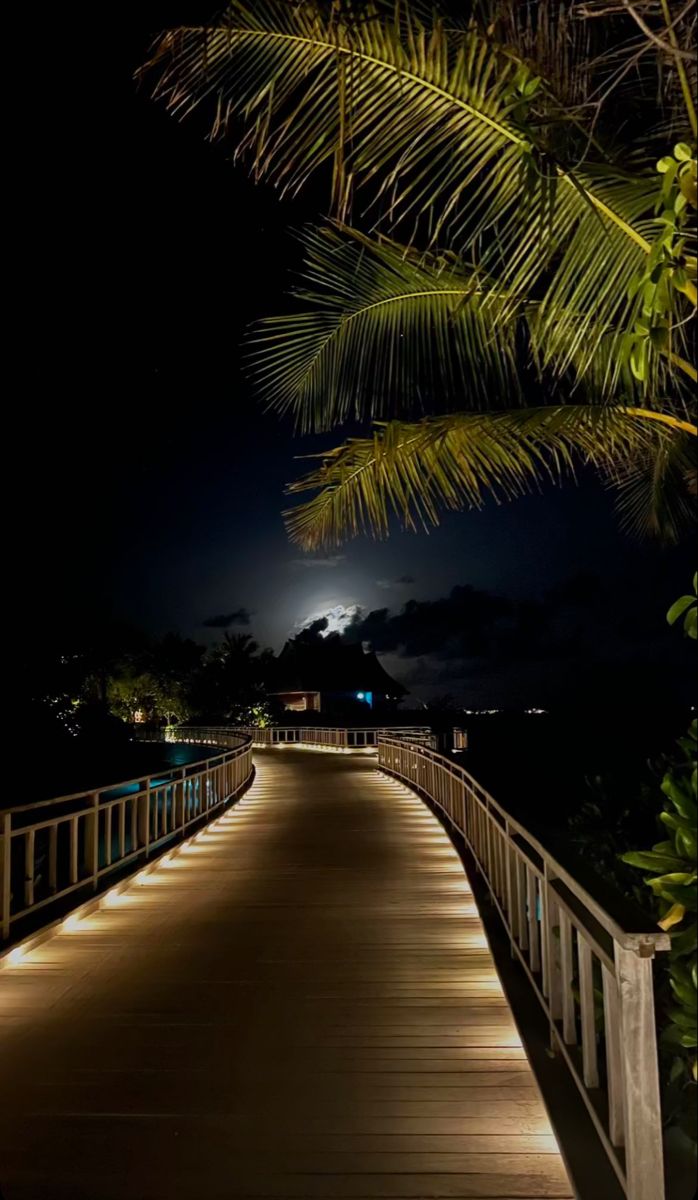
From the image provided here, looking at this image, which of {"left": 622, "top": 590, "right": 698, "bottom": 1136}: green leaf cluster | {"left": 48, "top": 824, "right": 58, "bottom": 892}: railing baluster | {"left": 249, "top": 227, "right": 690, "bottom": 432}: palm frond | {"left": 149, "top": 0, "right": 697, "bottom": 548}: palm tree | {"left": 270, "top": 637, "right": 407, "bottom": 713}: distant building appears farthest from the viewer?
{"left": 270, "top": 637, "right": 407, "bottom": 713}: distant building

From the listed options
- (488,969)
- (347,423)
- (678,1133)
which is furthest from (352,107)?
(488,969)

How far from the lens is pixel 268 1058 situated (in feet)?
15.8

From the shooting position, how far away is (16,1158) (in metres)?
3.71

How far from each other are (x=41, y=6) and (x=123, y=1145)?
503 centimetres

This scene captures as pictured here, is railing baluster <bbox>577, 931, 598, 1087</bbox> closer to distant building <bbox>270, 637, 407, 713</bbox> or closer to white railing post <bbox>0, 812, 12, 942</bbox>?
white railing post <bbox>0, 812, 12, 942</bbox>

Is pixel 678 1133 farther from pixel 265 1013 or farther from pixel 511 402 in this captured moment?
pixel 511 402

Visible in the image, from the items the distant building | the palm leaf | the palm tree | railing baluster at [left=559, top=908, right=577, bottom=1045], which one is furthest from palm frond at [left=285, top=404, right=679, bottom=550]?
the distant building

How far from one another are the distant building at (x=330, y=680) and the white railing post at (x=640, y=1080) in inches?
2549

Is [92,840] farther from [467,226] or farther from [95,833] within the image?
[467,226]

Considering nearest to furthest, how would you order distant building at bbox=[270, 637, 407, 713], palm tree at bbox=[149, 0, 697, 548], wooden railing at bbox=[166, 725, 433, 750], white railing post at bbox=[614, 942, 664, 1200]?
white railing post at bbox=[614, 942, 664, 1200], palm tree at bbox=[149, 0, 697, 548], wooden railing at bbox=[166, 725, 433, 750], distant building at bbox=[270, 637, 407, 713]

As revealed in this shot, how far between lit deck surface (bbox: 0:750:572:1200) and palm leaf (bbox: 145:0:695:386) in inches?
135

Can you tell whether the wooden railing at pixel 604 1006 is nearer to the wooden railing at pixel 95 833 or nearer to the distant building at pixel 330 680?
the wooden railing at pixel 95 833

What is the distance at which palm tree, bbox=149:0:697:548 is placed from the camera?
4.28 meters

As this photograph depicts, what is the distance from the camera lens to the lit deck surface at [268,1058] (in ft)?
11.8
